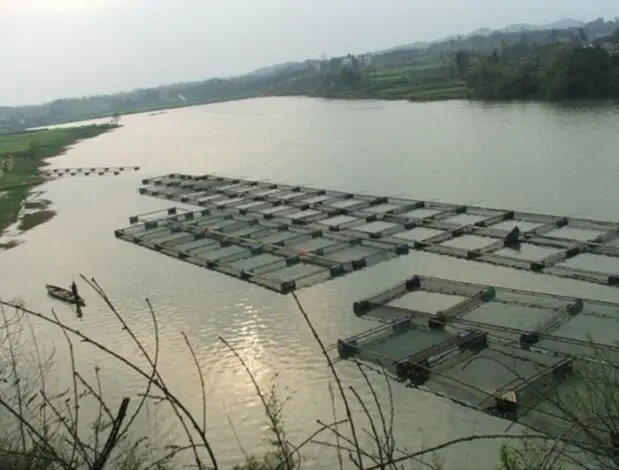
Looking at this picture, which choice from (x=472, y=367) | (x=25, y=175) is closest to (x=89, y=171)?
(x=25, y=175)

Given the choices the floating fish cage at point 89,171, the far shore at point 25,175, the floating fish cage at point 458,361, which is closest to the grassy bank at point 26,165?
the far shore at point 25,175

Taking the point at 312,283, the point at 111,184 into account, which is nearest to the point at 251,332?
the point at 312,283

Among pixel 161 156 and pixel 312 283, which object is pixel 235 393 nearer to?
pixel 312 283

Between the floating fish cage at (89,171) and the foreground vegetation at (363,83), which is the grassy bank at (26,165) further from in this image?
the foreground vegetation at (363,83)

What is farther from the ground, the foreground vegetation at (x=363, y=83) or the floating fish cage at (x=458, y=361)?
the foreground vegetation at (x=363, y=83)

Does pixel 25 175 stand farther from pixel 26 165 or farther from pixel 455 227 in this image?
pixel 455 227
